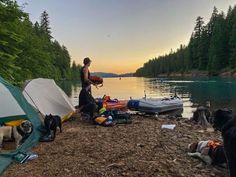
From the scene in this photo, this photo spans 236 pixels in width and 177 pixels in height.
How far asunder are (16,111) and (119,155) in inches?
161

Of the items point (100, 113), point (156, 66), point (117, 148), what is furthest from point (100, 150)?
point (156, 66)

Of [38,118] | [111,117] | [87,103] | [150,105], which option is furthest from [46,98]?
[150,105]

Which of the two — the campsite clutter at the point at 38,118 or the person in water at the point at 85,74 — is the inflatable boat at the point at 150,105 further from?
the person in water at the point at 85,74

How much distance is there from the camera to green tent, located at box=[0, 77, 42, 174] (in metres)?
7.40

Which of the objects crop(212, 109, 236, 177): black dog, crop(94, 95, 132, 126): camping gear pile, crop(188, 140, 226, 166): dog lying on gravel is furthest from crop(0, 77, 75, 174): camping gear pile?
crop(212, 109, 236, 177): black dog

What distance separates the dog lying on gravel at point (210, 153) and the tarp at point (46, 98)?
5068mm

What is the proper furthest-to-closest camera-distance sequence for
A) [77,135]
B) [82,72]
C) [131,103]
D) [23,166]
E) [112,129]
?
[131,103] < [82,72] < [112,129] < [77,135] < [23,166]

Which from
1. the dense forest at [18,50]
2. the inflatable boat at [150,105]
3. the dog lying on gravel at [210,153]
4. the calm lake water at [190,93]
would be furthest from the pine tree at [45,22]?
the dog lying on gravel at [210,153]

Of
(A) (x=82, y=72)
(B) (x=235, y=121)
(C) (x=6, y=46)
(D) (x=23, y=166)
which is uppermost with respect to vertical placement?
(C) (x=6, y=46)

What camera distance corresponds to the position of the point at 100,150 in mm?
7082

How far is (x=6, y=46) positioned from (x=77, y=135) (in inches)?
320

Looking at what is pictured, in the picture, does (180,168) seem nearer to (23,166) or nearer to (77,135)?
(23,166)

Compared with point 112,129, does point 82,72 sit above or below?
above

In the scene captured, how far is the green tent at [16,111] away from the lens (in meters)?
7.40
